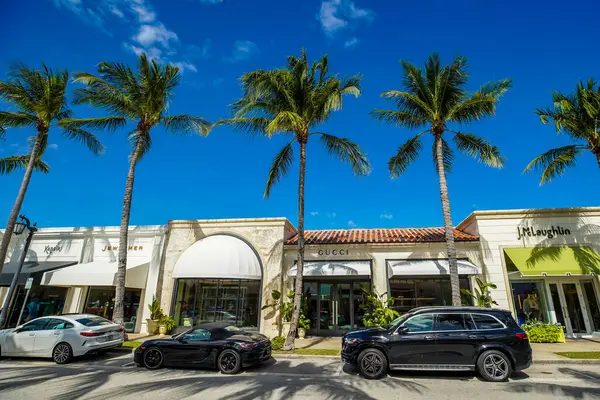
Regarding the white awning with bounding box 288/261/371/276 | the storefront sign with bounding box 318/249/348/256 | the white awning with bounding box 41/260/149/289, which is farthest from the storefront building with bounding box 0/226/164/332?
the storefront sign with bounding box 318/249/348/256

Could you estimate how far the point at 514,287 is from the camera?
1483 cm

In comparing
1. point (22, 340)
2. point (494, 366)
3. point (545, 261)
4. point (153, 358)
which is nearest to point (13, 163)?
point (22, 340)

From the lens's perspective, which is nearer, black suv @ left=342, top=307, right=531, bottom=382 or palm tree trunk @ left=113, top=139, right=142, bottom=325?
black suv @ left=342, top=307, right=531, bottom=382

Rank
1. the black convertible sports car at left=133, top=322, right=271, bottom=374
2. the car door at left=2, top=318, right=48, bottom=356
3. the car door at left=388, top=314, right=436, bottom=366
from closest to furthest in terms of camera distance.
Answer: the car door at left=388, top=314, right=436, bottom=366 < the black convertible sports car at left=133, top=322, right=271, bottom=374 < the car door at left=2, top=318, right=48, bottom=356

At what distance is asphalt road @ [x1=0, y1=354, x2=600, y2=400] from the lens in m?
6.54

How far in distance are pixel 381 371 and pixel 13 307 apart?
70.5ft

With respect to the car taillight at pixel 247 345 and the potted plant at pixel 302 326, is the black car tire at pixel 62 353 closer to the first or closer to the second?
the car taillight at pixel 247 345

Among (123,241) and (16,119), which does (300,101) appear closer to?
(123,241)

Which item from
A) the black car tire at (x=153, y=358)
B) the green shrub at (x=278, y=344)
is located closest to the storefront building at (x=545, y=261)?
the green shrub at (x=278, y=344)

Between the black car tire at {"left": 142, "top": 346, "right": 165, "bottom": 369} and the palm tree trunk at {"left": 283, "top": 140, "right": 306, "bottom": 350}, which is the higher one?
the palm tree trunk at {"left": 283, "top": 140, "right": 306, "bottom": 350}

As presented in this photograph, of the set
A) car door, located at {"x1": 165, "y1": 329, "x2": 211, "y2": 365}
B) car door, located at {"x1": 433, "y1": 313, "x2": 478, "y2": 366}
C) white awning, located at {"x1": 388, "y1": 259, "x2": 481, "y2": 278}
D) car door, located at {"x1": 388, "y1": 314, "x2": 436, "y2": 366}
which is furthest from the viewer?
white awning, located at {"x1": 388, "y1": 259, "x2": 481, "y2": 278}

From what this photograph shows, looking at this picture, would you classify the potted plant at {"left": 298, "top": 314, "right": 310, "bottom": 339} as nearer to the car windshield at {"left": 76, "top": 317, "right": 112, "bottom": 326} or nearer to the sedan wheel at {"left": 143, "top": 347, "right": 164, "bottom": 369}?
the sedan wheel at {"left": 143, "top": 347, "right": 164, "bottom": 369}

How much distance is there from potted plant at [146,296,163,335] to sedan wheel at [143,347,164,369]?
275 inches

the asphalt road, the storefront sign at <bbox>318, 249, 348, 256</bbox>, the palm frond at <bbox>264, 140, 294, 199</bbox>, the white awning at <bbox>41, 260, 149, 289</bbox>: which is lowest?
the asphalt road
